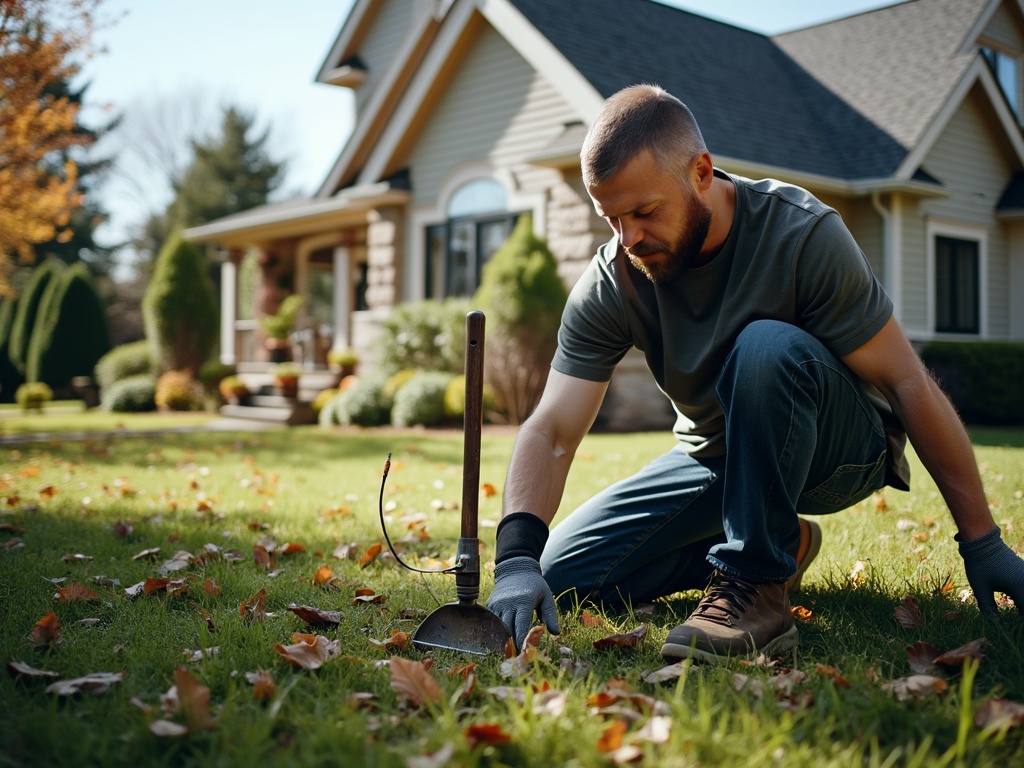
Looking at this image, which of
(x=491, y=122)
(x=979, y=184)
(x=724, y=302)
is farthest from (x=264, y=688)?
(x=979, y=184)

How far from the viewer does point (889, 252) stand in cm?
1221

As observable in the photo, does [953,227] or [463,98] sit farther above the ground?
[463,98]

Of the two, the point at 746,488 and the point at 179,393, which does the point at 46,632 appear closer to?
the point at 746,488

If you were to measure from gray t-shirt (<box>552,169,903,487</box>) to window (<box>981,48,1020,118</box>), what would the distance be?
15.2 meters

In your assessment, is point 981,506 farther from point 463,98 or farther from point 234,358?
point 234,358

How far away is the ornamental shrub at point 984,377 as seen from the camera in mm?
11492

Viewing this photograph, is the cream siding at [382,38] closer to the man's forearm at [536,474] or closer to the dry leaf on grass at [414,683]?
the man's forearm at [536,474]

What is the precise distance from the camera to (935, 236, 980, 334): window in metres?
13.2

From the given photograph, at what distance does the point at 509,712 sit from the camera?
5.94ft

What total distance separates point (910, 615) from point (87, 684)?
6.79 ft

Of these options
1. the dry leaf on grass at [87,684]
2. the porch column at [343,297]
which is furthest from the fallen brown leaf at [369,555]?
the porch column at [343,297]

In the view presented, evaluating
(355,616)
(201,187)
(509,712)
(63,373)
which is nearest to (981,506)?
(509,712)

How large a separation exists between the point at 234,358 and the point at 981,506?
1784 cm

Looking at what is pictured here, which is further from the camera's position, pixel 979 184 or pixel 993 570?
pixel 979 184
